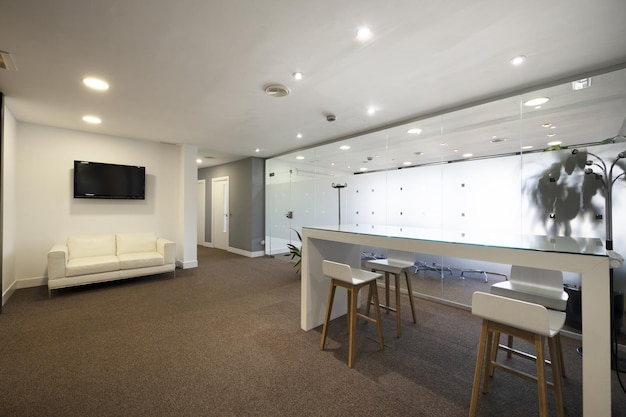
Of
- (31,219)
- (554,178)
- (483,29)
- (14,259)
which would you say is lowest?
(14,259)

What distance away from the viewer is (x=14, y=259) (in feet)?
13.6

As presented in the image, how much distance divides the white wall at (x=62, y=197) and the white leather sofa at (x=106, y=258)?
0.40 m

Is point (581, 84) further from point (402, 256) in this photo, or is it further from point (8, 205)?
point (8, 205)

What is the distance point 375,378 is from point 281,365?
762 mm

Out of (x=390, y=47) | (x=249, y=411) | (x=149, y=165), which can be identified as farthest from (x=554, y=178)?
(x=149, y=165)

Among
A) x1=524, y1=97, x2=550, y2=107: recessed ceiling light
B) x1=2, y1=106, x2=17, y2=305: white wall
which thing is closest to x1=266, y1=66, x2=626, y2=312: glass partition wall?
x1=524, y1=97, x2=550, y2=107: recessed ceiling light

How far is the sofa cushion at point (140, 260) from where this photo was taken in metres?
4.30

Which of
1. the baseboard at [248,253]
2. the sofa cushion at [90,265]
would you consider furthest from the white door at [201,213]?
the sofa cushion at [90,265]

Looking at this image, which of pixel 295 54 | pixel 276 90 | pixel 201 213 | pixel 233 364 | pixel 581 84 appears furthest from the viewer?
pixel 201 213

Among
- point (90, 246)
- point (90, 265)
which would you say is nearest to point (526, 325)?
point (90, 265)

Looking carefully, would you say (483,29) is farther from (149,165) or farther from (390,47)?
(149,165)

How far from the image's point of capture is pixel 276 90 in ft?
9.90

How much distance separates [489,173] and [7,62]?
5.39 meters

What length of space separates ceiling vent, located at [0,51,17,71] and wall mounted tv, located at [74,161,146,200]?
7.91ft
